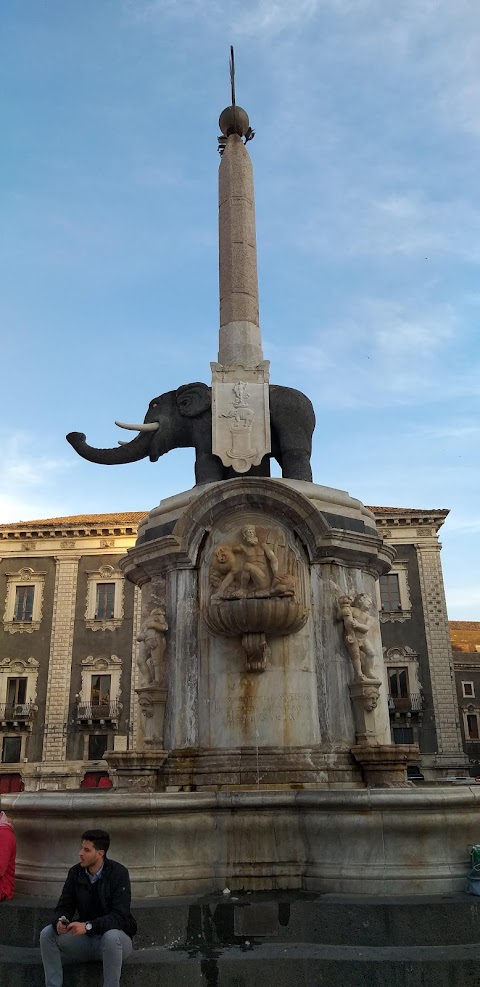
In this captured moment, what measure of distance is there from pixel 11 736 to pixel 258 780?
34158mm

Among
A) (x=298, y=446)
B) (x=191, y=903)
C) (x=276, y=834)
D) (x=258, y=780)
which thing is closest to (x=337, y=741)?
(x=258, y=780)

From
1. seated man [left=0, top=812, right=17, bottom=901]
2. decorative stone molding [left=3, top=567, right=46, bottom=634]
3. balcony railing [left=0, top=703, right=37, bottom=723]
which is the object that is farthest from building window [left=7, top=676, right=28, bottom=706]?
seated man [left=0, top=812, right=17, bottom=901]

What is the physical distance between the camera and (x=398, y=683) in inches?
1523

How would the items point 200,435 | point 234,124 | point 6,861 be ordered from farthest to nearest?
point 234,124 → point 200,435 → point 6,861

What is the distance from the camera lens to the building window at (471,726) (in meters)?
48.4

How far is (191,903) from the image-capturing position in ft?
20.4

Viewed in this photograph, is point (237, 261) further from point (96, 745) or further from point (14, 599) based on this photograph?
point (14, 599)

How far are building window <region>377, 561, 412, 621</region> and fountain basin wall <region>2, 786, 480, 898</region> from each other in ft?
110

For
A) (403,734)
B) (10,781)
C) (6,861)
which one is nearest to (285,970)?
(6,861)

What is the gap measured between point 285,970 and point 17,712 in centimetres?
3622

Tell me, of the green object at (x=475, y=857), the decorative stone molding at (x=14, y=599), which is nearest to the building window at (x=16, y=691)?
the decorative stone molding at (x=14, y=599)

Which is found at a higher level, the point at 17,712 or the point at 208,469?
the point at 208,469

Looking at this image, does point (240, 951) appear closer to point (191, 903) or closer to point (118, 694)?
point (191, 903)

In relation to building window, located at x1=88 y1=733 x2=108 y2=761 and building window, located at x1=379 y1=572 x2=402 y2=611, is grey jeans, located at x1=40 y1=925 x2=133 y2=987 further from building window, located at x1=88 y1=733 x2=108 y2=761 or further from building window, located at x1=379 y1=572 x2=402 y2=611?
building window, located at x1=379 y1=572 x2=402 y2=611
